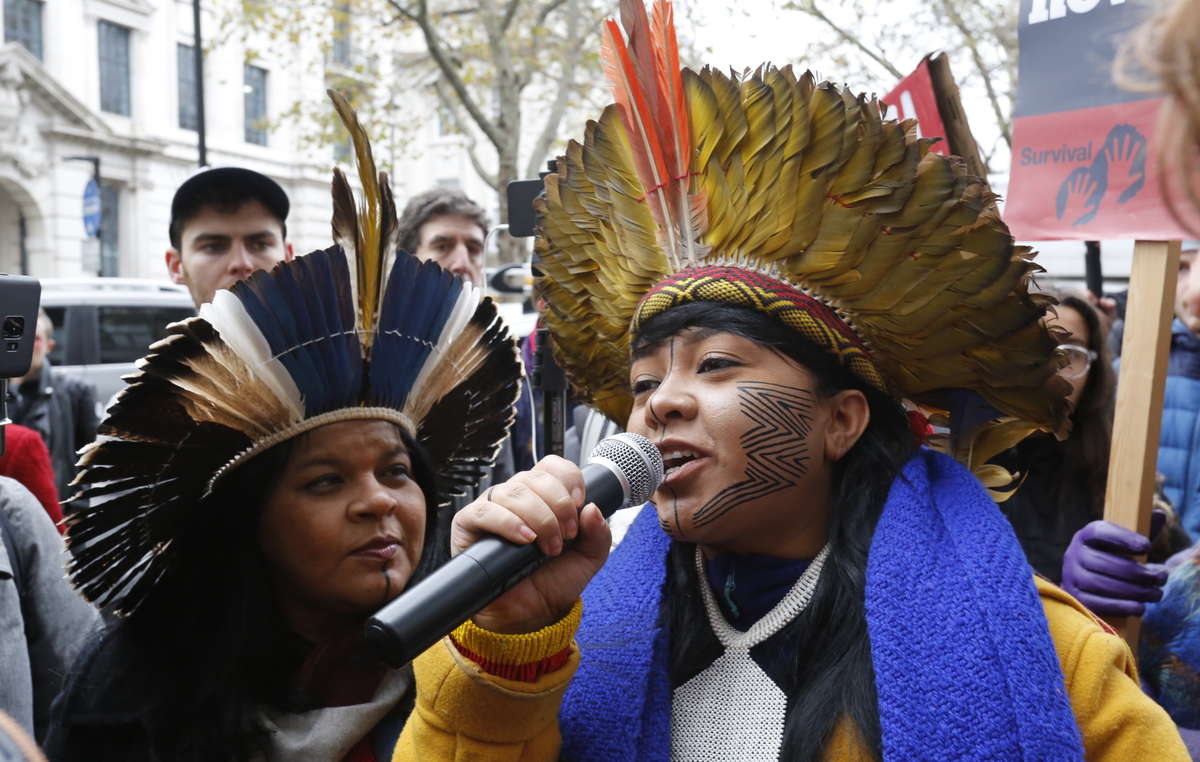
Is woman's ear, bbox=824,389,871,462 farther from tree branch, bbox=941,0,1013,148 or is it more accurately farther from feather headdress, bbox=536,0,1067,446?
tree branch, bbox=941,0,1013,148

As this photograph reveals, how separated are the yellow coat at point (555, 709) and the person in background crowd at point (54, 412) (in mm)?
4348

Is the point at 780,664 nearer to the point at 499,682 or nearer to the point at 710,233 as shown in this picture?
the point at 499,682

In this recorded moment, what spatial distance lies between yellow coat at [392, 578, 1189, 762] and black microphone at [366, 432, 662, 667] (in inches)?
7.7

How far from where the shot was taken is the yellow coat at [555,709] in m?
1.44

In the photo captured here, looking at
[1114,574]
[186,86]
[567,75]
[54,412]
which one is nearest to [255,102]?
[186,86]

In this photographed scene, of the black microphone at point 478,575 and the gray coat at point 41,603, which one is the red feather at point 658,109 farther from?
the gray coat at point 41,603

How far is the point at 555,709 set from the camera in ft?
4.94

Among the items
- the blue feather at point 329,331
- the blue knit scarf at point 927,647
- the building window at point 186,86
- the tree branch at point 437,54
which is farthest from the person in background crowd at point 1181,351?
the building window at point 186,86

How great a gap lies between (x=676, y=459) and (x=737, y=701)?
37 cm

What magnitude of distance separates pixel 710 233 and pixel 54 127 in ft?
77.5

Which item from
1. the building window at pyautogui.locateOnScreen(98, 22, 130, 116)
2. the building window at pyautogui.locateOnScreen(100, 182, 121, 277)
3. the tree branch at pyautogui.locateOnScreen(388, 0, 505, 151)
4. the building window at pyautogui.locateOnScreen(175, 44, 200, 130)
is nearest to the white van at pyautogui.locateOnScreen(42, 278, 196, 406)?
the tree branch at pyautogui.locateOnScreen(388, 0, 505, 151)

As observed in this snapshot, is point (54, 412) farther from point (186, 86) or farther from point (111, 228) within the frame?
point (186, 86)

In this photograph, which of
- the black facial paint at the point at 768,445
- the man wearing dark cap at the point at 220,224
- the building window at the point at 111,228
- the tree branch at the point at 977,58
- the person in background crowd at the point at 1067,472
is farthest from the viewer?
the building window at the point at 111,228

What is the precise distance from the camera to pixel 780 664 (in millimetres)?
1585
